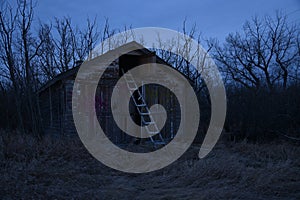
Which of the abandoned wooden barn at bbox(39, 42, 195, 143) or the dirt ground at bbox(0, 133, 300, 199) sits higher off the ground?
the abandoned wooden barn at bbox(39, 42, 195, 143)

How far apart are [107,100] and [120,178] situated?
169 inches

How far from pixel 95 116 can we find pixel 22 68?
329 centimetres

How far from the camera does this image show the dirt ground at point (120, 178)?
4904 millimetres

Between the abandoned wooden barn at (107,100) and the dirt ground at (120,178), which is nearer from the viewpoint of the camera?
the dirt ground at (120,178)

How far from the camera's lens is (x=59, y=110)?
32.8 ft

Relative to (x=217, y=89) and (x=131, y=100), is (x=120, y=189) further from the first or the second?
(x=217, y=89)

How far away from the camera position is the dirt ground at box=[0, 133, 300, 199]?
4904 mm

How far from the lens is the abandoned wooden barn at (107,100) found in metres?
9.28

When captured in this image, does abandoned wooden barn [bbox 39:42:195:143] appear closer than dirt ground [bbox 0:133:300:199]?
No

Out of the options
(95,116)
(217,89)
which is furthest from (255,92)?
(95,116)

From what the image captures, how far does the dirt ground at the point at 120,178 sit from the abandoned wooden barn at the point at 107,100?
2.06m

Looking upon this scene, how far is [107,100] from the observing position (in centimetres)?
1000

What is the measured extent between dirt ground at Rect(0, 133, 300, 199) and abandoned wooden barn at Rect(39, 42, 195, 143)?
206cm

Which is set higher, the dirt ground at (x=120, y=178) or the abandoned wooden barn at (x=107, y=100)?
the abandoned wooden barn at (x=107, y=100)
